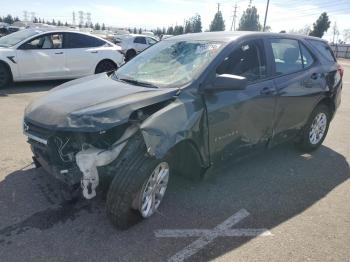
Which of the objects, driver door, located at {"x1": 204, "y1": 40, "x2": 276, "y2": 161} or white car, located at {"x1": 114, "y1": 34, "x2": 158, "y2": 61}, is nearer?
driver door, located at {"x1": 204, "y1": 40, "x2": 276, "y2": 161}

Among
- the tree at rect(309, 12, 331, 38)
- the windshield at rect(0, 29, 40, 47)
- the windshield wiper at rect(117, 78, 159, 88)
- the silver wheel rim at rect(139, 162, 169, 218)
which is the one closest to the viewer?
the silver wheel rim at rect(139, 162, 169, 218)

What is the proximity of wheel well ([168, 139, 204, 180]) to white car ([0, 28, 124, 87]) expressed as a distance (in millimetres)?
7255

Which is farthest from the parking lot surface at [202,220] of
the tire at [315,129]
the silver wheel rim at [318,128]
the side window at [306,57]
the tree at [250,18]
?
the tree at [250,18]

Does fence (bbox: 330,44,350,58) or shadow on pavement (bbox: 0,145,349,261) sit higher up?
shadow on pavement (bbox: 0,145,349,261)

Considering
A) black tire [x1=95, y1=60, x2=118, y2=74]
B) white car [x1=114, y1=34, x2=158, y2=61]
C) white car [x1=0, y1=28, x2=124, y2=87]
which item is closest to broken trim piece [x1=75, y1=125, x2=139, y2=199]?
white car [x1=0, y1=28, x2=124, y2=87]

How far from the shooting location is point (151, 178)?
11.1 feet

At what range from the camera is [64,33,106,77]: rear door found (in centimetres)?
1041

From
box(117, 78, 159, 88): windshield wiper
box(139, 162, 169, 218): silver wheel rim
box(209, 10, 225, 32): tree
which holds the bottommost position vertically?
box(139, 162, 169, 218): silver wheel rim

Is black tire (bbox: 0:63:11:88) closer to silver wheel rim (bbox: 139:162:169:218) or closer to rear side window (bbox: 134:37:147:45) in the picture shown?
silver wheel rim (bbox: 139:162:169:218)

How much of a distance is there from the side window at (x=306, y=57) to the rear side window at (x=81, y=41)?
23.6 feet

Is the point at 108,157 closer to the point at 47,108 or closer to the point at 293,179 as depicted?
the point at 47,108

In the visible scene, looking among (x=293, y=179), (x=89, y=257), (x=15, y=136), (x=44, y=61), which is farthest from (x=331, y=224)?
(x=44, y=61)

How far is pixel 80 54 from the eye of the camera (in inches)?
417

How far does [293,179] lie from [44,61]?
761 centimetres
